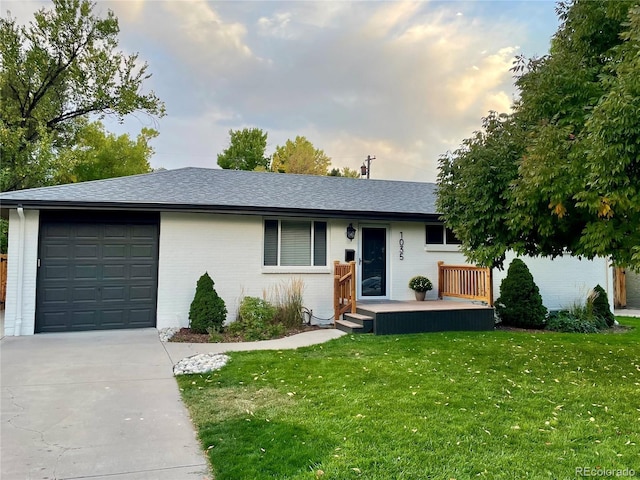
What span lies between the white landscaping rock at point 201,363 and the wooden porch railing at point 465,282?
5.96m

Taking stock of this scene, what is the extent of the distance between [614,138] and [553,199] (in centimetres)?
87

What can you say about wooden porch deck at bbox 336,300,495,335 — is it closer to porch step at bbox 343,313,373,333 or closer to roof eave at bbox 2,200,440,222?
porch step at bbox 343,313,373,333

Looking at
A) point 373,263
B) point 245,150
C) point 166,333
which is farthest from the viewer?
point 245,150

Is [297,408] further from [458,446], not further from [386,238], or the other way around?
[386,238]

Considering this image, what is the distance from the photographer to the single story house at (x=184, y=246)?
8242mm

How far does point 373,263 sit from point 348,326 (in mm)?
2522

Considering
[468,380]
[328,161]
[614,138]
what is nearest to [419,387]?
[468,380]

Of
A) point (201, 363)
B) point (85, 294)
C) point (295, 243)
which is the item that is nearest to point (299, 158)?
point (295, 243)

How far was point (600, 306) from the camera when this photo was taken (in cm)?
1111

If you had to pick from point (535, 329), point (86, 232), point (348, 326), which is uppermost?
point (86, 232)

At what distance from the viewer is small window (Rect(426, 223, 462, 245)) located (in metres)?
11.0

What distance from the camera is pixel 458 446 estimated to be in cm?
330

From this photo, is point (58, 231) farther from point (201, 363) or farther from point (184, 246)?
point (201, 363)

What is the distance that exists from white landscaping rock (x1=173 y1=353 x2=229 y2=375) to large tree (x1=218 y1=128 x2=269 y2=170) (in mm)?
26934
